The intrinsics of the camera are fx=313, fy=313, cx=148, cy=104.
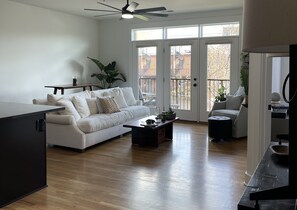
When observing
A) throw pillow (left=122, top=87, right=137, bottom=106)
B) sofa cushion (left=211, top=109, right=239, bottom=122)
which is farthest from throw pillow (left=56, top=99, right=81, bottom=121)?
sofa cushion (left=211, top=109, right=239, bottom=122)

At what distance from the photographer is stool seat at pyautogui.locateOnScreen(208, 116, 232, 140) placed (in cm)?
564

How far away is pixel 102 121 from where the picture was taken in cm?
532

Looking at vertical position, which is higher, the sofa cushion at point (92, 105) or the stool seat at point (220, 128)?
the sofa cushion at point (92, 105)

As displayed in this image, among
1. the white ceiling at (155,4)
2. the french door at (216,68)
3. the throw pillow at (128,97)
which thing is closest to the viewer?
the white ceiling at (155,4)

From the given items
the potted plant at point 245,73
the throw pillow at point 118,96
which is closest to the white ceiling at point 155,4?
the potted plant at point 245,73

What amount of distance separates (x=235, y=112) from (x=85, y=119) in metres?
2.86

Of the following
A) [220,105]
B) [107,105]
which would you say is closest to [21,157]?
[107,105]

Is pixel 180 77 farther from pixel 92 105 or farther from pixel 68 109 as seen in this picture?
pixel 68 109

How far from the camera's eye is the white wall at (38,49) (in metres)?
6.44

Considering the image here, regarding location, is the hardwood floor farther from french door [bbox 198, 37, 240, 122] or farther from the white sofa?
french door [bbox 198, 37, 240, 122]

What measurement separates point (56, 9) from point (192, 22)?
3.26 metres

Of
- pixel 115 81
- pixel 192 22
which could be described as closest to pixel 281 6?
pixel 192 22

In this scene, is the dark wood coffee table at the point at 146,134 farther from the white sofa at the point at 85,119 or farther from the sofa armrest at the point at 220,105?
the sofa armrest at the point at 220,105

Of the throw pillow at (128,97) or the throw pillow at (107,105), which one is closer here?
the throw pillow at (107,105)
